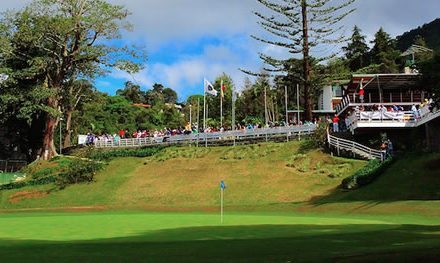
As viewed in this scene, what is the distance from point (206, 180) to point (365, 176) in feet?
39.4

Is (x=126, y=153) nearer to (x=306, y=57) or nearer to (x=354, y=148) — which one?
(x=306, y=57)

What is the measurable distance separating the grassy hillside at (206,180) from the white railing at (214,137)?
2.37m

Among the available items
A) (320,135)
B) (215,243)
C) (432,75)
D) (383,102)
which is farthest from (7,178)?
(215,243)

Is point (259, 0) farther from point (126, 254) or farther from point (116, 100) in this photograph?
point (116, 100)

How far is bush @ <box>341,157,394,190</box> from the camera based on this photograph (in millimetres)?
28672

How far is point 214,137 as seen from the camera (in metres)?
45.8

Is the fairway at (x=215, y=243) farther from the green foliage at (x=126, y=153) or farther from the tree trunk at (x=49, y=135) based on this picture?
the tree trunk at (x=49, y=135)

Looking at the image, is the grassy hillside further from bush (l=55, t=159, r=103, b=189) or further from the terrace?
the terrace

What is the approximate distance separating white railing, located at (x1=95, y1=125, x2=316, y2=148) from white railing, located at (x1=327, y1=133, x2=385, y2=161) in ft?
14.4

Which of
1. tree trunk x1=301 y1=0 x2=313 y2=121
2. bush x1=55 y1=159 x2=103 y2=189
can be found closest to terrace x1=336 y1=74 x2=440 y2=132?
tree trunk x1=301 y1=0 x2=313 y2=121

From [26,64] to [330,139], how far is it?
33.1m

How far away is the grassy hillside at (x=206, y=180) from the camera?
32.1m

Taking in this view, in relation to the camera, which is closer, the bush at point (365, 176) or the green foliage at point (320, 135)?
the bush at point (365, 176)

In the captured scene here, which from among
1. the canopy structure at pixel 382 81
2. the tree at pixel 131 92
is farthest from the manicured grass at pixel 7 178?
the tree at pixel 131 92
